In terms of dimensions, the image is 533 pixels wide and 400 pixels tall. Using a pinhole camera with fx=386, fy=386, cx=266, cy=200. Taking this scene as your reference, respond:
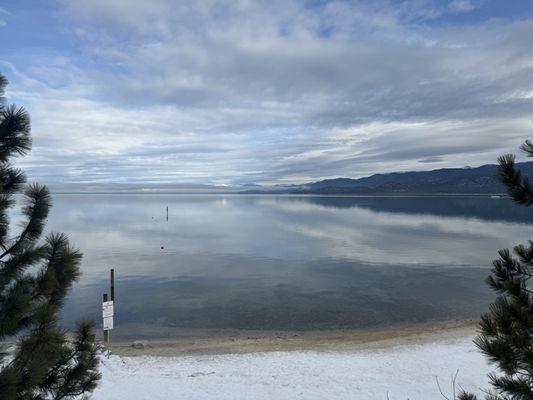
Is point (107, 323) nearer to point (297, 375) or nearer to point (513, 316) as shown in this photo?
point (297, 375)

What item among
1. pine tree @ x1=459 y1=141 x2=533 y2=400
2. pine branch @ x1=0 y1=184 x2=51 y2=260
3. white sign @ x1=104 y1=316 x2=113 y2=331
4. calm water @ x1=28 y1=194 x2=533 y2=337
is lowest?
calm water @ x1=28 y1=194 x2=533 y2=337

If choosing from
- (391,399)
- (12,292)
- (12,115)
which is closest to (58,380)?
(12,292)

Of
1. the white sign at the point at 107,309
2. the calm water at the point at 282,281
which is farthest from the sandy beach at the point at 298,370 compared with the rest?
the calm water at the point at 282,281

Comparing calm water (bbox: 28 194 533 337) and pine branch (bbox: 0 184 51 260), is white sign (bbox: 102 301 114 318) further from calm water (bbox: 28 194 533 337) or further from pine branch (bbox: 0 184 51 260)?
pine branch (bbox: 0 184 51 260)

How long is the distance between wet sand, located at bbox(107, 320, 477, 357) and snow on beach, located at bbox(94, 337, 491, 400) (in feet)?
5.22

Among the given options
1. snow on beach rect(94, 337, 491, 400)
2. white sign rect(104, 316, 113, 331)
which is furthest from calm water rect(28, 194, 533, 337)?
snow on beach rect(94, 337, 491, 400)

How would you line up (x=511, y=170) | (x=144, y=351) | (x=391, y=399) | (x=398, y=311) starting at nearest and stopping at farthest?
(x=511, y=170)
(x=391, y=399)
(x=144, y=351)
(x=398, y=311)

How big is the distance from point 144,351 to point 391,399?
9879 mm

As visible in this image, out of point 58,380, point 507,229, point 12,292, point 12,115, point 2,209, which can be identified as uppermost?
point 12,115

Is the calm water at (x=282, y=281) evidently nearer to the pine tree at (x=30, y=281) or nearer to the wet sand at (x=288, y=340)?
the wet sand at (x=288, y=340)

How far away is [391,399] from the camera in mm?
9695

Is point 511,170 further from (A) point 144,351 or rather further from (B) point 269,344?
(A) point 144,351

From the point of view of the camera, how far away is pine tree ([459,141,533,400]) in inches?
165

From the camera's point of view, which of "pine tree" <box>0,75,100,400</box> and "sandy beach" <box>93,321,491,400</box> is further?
"sandy beach" <box>93,321,491,400</box>
